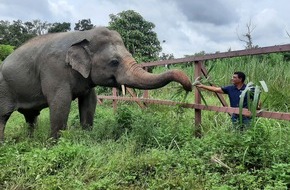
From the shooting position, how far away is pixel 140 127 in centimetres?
556

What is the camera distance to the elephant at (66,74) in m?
6.08

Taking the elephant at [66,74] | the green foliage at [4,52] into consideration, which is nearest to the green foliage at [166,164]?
the elephant at [66,74]

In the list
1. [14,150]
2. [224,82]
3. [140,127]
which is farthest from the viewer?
[224,82]

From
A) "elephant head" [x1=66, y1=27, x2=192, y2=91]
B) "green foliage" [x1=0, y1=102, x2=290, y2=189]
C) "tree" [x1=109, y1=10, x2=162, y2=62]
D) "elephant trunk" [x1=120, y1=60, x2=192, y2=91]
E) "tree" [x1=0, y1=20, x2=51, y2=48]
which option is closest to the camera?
"green foliage" [x1=0, y1=102, x2=290, y2=189]

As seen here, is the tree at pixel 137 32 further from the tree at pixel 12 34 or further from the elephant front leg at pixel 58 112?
the tree at pixel 12 34

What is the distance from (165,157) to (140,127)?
135cm

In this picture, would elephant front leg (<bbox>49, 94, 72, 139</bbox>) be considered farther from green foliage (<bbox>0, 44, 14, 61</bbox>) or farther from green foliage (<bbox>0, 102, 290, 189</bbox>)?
green foliage (<bbox>0, 44, 14, 61</bbox>)

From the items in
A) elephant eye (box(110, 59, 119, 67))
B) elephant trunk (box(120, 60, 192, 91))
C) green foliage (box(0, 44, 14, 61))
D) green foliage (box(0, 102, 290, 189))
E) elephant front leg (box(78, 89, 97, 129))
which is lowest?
green foliage (box(0, 102, 290, 189))

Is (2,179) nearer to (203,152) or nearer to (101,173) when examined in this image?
(101,173)

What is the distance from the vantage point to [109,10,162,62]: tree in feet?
62.0

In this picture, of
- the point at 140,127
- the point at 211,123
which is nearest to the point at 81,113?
the point at 140,127

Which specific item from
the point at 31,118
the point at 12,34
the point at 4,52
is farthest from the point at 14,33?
the point at 31,118

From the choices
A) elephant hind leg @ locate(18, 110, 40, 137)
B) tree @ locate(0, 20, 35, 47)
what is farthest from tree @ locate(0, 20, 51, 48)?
elephant hind leg @ locate(18, 110, 40, 137)

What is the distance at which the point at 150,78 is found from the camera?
5.70m
